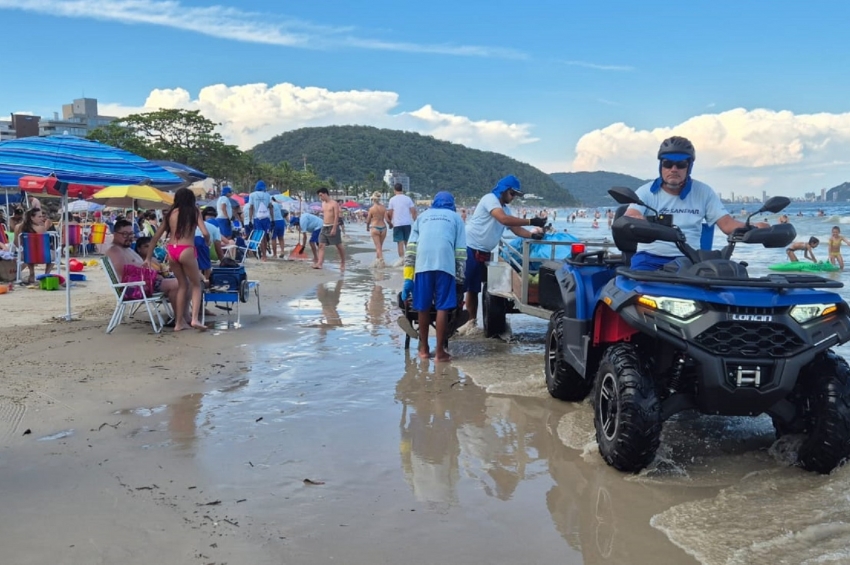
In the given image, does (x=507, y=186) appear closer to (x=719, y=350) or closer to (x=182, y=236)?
(x=182, y=236)

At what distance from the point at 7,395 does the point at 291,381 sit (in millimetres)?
2258

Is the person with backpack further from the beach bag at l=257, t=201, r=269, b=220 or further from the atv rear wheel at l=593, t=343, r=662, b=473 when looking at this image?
the atv rear wheel at l=593, t=343, r=662, b=473

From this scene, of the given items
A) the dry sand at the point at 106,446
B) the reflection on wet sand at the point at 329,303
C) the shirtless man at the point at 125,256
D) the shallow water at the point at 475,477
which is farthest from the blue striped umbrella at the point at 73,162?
the shallow water at the point at 475,477

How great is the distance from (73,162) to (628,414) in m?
7.03

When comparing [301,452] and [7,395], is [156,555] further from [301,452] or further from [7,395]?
[7,395]

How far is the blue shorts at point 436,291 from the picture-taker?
7051 mm

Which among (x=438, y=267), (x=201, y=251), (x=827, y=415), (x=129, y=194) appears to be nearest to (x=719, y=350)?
(x=827, y=415)

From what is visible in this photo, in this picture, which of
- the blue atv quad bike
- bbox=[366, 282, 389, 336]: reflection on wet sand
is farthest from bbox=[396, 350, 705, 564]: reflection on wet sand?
bbox=[366, 282, 389, 336]: reflection on wet sand

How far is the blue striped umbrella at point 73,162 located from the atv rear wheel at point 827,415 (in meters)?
7.36

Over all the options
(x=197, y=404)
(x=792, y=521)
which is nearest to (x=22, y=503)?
(x=197, y=404)

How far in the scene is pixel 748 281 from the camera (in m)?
3.73

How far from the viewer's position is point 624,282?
13.7 ft

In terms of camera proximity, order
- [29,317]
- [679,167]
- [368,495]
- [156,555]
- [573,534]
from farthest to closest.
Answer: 1. [29,317]
2. [679,167]
3. [368,495]
4. [573,534]
5. [156,555]

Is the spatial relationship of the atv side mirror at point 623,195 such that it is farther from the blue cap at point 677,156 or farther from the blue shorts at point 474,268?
the blue shorts at point 474,268
